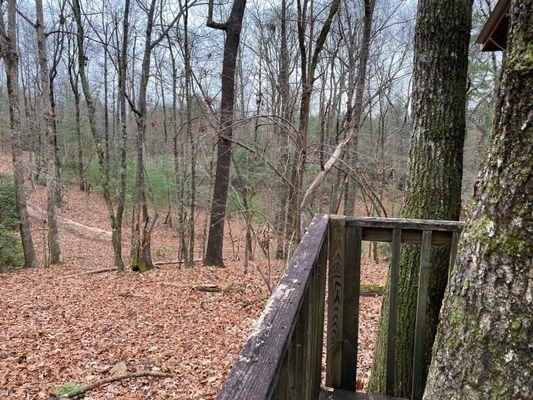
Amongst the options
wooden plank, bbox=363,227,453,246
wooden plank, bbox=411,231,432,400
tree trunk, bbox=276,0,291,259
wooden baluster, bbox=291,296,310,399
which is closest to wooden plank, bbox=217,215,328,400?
wooden baluster, bbox=291,296,310,399

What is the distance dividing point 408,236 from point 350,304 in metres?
0.54

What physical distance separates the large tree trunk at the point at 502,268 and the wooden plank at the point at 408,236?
92 cm

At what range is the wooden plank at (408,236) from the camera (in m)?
2.30

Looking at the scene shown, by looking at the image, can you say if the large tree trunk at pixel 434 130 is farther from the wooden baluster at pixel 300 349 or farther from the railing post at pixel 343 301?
the wooden baluster at pixel 300 349

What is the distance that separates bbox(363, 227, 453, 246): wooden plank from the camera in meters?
2.30

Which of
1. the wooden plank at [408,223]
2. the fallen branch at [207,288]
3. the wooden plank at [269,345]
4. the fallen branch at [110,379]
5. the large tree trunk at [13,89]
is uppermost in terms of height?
the large tree trunk at [13,89]

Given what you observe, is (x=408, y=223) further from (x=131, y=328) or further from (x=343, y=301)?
(x=131, y=328)

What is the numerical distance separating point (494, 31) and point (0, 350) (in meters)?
7.54

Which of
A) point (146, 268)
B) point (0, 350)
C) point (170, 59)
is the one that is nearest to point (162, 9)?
point (170, 59)

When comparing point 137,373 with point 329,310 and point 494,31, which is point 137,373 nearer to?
point 329,310

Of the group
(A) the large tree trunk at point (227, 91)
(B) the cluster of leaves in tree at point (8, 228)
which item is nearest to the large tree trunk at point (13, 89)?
(B) the cluster of leaves in tree at point (8, 228)

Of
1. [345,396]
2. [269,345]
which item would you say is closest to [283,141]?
[345,396]

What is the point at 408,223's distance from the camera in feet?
7.48

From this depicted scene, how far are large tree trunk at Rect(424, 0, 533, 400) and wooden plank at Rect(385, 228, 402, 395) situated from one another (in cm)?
90
